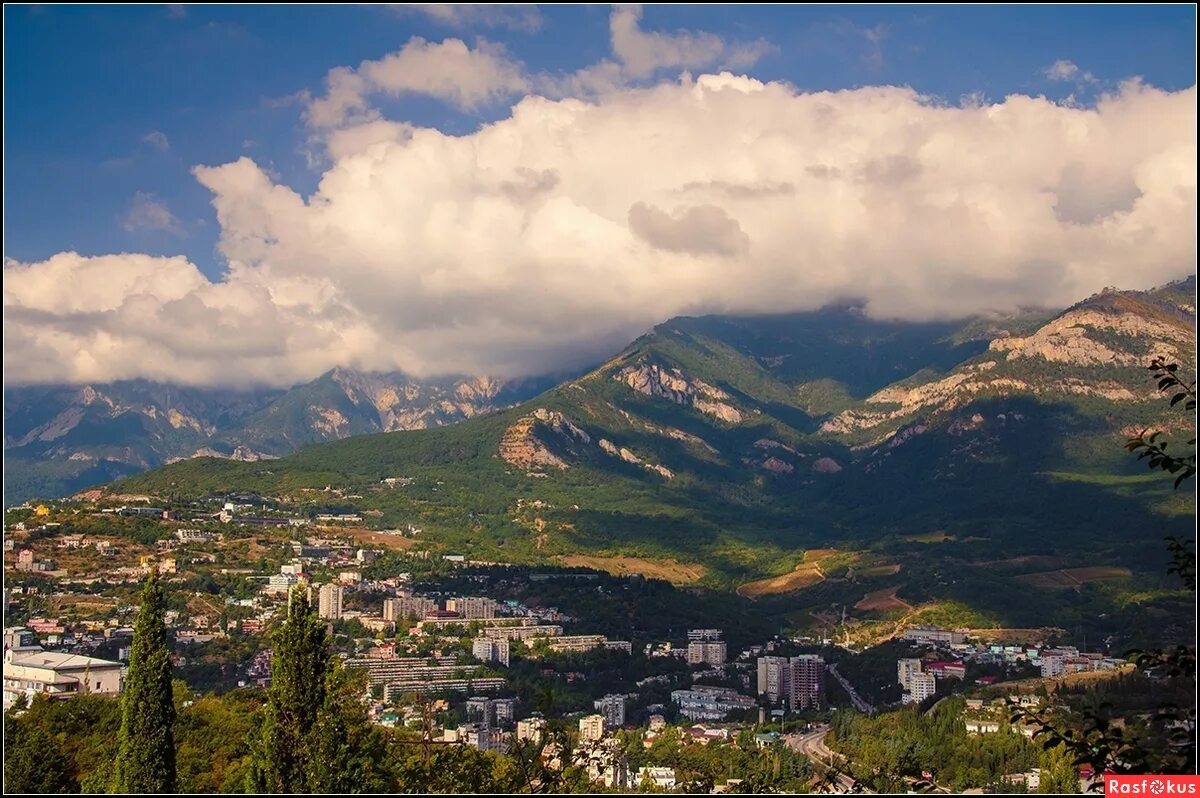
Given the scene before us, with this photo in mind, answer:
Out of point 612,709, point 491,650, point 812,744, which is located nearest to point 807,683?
point 612,709

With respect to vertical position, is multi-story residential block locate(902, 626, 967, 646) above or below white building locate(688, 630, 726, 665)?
above

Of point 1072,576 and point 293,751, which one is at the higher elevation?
point 293,751

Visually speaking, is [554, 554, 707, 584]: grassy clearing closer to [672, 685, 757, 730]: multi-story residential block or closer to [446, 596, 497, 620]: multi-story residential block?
[446, 596, 497, 620]: multi-story residential block

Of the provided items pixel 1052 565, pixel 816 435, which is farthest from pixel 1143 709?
pixel 816 435

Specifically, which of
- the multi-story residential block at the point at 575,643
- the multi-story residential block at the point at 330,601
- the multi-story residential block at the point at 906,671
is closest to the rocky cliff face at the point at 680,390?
the multi-story residential block at the point at 330,601

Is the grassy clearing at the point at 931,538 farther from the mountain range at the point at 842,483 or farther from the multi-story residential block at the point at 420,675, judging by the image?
the multi-story residential block at the point at 420,675

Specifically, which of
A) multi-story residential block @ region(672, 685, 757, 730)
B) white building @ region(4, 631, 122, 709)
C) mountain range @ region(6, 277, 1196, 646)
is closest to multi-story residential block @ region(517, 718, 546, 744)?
multi-story residential block @ region(672, 685, 757, 730)

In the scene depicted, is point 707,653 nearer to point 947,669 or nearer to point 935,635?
point 947,669
